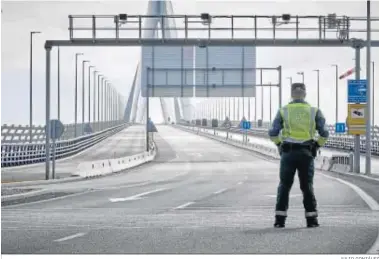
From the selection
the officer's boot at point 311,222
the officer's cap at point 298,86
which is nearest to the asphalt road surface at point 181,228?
the officer's boot at point 311,222

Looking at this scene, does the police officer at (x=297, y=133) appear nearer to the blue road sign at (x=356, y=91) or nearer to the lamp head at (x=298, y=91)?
the lamp head at (x=298, y=91)

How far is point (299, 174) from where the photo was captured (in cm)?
1288

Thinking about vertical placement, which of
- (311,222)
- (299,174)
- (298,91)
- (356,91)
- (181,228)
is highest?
(356,91)

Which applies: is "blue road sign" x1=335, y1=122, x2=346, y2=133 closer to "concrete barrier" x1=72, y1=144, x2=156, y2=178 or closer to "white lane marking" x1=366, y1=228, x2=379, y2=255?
"concrete barrier" x1=72, y1=144, x2=156, y2=178

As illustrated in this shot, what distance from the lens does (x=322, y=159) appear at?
49.8 m

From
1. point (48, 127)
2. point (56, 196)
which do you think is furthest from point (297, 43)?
point (56, 196)

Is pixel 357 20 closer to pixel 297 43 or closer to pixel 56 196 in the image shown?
pixel 297 43

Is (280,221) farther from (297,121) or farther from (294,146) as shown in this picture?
(297,121)

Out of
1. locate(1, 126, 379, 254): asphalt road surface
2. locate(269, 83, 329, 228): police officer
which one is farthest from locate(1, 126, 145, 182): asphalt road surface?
locate(269, 83, 329, 228): police officer

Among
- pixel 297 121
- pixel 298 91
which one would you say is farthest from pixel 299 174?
pixel 298 91

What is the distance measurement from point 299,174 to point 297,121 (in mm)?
727

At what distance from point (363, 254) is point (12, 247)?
398cm

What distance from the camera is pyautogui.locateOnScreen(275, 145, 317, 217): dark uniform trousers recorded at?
1270cm

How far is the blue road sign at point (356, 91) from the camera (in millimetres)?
36469
